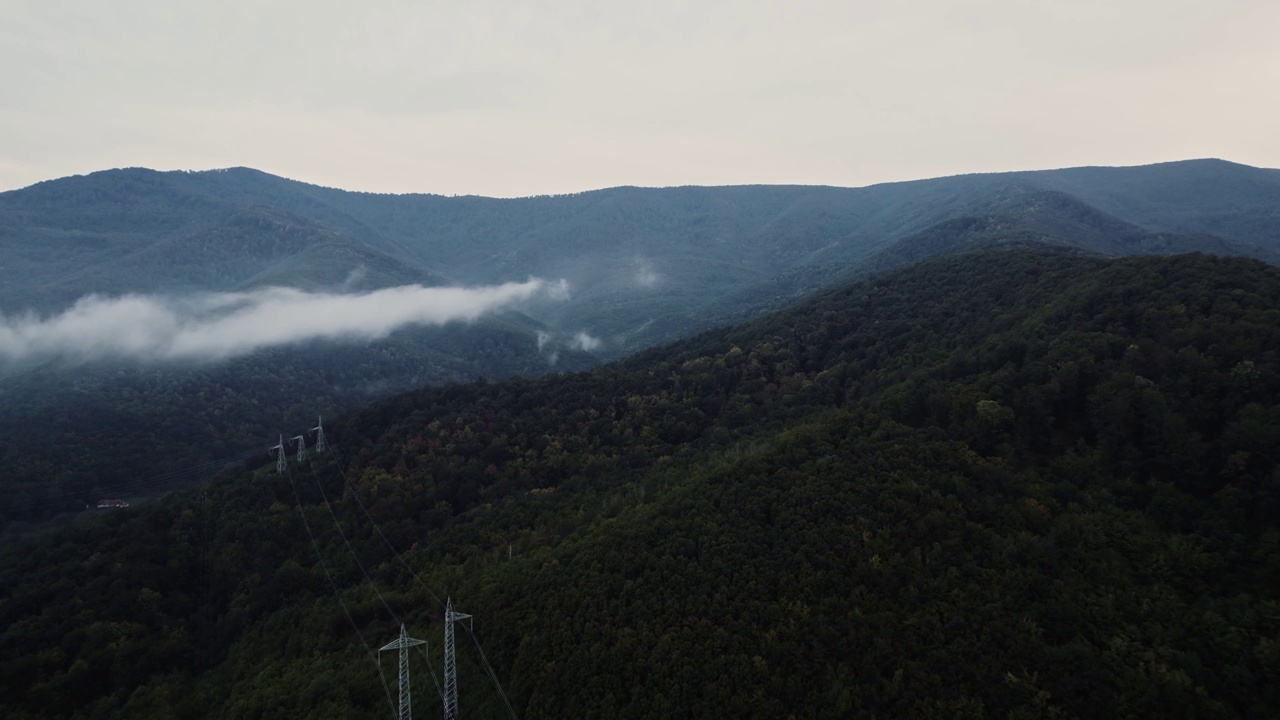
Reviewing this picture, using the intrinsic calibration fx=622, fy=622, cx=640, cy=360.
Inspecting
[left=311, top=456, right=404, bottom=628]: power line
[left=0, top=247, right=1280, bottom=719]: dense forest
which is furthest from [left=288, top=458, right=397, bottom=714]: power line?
[left=311, top=456, right=404, bottom=628]: power line

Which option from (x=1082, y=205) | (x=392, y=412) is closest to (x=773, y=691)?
(x=392, y=412)

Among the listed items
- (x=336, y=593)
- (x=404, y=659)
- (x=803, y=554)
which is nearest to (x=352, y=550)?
(x=336, y=593)

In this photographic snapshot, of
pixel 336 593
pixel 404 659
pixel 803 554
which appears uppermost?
pixel 803 554

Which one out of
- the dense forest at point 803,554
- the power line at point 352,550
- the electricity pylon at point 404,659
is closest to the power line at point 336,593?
the dense forest at point 803,554

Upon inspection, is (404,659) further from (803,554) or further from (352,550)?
(352,550)

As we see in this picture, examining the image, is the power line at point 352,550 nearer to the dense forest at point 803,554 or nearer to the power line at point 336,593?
the dense forest at point 803,554

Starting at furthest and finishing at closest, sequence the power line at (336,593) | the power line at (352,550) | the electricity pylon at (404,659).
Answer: the power line at (352,550), the power line at (336,593), the electricity pylon at (404,659)

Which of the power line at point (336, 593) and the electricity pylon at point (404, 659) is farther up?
the electricity pylon at point (404, 659)

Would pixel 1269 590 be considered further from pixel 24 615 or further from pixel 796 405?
pixel 24 615
